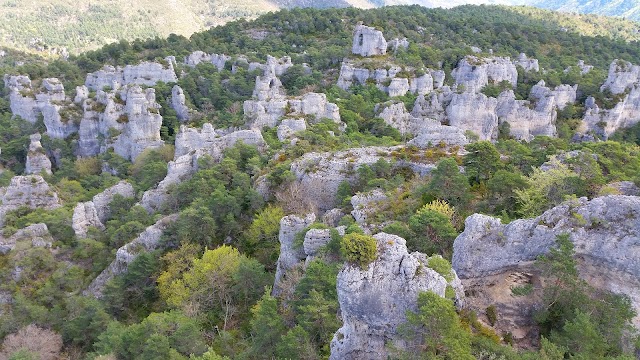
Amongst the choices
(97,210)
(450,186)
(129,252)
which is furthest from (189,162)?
(450,186)

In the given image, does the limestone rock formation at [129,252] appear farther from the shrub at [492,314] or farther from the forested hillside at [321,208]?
the shrub at [492,314]

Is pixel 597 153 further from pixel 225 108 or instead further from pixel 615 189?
pixel 225 108

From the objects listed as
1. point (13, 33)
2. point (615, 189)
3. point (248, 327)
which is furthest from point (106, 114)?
point (13, 33)

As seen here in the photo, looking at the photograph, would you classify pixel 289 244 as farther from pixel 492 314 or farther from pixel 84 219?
pixel 84 219

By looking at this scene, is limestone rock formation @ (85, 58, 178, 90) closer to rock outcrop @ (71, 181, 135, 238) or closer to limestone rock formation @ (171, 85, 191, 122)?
limestone rock formation @ (171, 85, 191, 122)

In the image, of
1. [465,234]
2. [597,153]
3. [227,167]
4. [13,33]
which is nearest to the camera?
[465,234]

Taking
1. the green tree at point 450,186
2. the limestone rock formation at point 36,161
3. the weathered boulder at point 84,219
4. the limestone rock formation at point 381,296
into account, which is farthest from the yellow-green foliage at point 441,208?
the limestone rock formation at point 36,161
